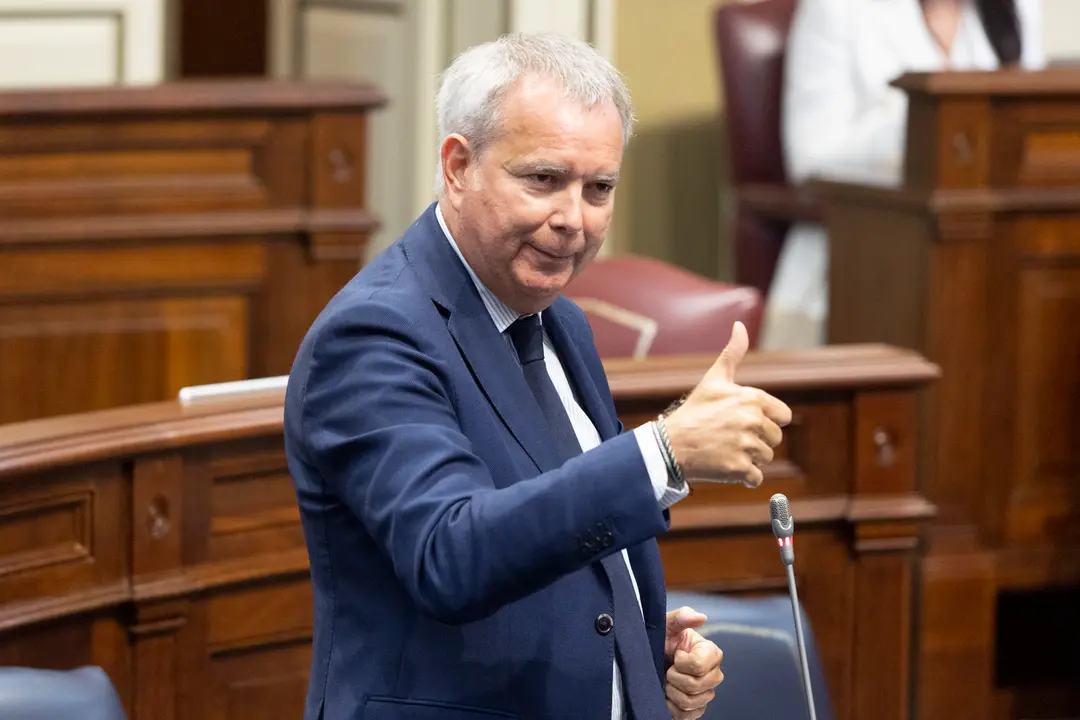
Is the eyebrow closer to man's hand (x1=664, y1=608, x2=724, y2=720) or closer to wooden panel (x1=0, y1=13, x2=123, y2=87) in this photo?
man's hand (x1=664, y1=608, x2=724, y2=720)

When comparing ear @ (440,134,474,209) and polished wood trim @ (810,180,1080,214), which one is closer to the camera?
ear @ (440,134,474,209)

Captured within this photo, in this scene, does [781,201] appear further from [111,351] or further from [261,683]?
[261,683]

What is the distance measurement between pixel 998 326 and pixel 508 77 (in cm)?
185

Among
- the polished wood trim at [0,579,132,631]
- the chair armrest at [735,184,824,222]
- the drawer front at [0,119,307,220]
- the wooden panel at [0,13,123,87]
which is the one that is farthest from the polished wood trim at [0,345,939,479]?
the wooden panel at [0,13,123,87]

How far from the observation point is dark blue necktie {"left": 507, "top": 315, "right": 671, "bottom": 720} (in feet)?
4.65

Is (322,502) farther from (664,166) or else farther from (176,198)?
(664,166)

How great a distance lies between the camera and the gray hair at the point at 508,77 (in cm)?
133

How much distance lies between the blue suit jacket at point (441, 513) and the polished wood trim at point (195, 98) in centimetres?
181

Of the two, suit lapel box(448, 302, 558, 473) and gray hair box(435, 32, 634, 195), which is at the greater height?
gray hair box(435, 32, 634, 195)

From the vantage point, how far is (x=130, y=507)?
6.61 ft

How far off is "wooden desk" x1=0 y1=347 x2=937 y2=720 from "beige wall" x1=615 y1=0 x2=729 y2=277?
2.24 meters

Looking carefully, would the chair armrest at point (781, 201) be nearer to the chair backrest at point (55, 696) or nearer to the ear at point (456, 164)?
the ear at point (456, 164)

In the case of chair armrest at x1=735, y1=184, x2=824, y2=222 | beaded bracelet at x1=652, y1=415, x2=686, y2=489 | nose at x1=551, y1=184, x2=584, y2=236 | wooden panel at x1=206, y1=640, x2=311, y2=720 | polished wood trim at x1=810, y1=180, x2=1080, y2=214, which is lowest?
wooden panel at x1=206, y1=640, x2=311, y2=720

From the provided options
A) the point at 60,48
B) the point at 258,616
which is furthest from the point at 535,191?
the point at 60,48
